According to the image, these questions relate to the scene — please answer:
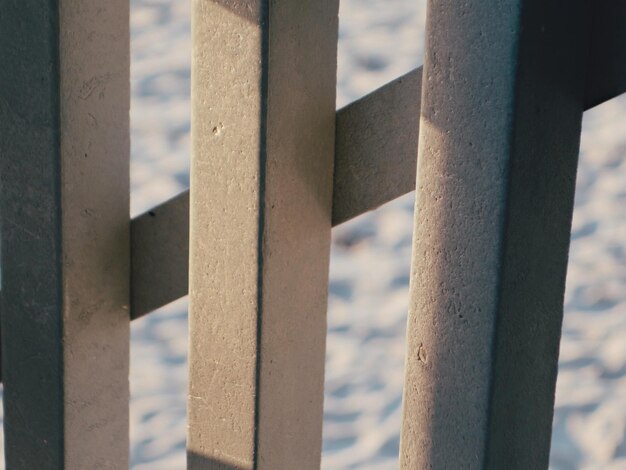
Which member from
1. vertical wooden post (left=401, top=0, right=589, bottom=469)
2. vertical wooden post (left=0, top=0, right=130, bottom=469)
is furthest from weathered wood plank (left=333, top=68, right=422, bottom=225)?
vertical wooden post (left=0, top=0, right=130, bottom=469)

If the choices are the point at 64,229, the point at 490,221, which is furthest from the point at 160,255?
the point at 490,221

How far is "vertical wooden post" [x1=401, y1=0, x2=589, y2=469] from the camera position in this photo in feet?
→ 2.62

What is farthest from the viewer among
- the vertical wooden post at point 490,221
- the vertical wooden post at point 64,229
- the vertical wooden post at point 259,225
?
the vertical wooden post at point 64,229

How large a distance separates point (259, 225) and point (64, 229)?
10.1 inches

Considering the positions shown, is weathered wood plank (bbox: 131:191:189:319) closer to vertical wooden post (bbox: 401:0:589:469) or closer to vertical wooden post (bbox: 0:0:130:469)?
vertical wooden post (bbox: 0:0:130:469)

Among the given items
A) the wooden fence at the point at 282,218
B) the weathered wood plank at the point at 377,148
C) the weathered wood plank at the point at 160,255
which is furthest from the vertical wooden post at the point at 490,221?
the weathered wood plank at the point at 160,255

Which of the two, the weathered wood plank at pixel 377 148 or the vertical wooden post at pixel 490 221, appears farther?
the weathered wood plank at pixel 377 148

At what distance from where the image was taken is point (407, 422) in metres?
0.89

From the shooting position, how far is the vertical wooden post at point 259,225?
93cm

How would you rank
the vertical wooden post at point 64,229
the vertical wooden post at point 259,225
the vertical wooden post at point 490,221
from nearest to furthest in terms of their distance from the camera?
1. the vertical wooden post at point 490,221
2. the vertical wooden post at point 259,225
3. the vertical wooden post at point 64,229

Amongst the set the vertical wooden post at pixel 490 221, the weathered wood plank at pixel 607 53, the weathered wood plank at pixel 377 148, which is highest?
the weathered wood plank at pixel 377 148

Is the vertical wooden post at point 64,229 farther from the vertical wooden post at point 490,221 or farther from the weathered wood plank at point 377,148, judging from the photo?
the vertical wooden post at point 490,221

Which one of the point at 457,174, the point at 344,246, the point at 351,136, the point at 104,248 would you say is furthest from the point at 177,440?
the point at 457,174

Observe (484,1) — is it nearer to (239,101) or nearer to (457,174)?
(457,174)
